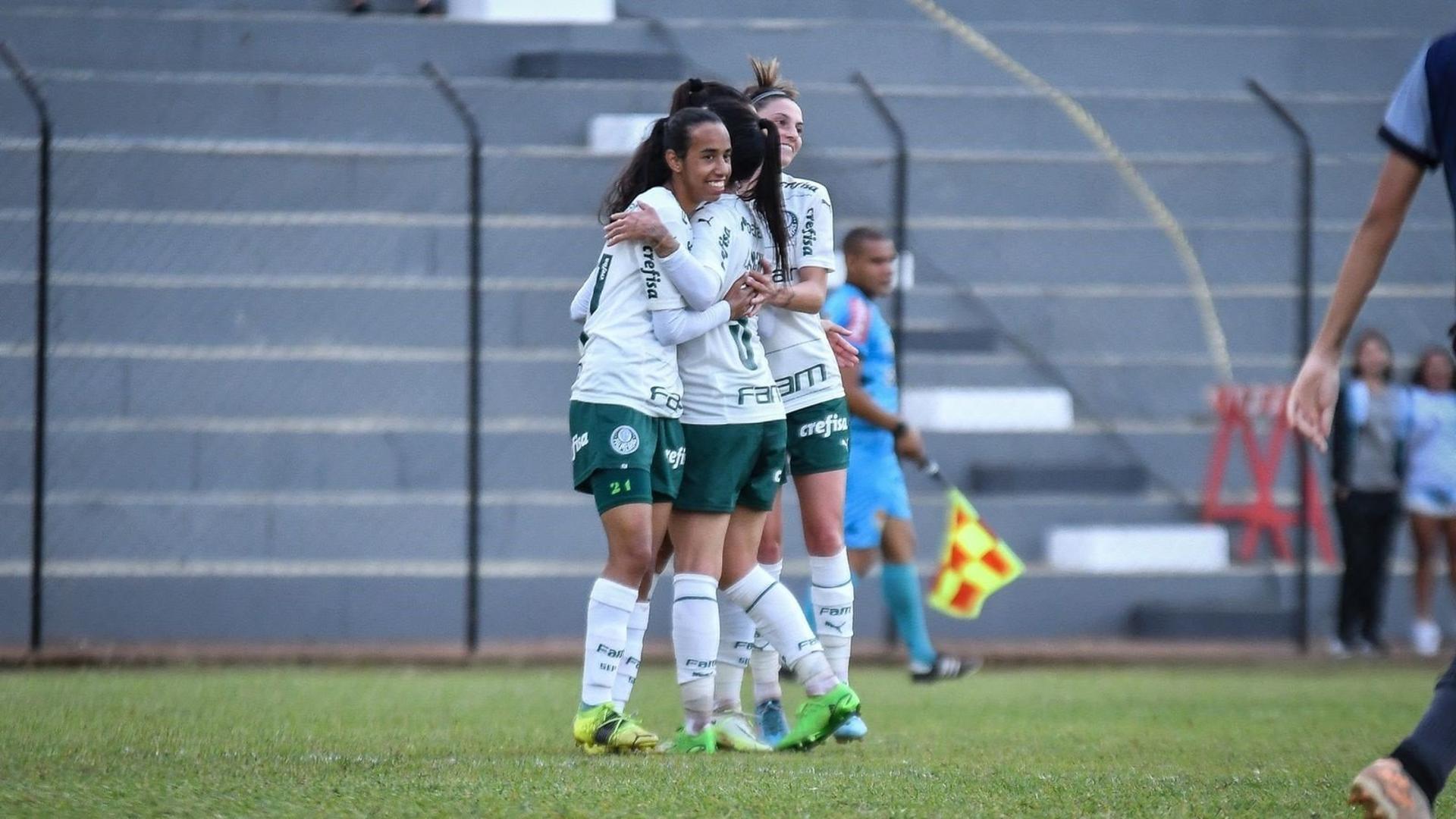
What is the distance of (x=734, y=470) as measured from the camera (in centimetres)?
562

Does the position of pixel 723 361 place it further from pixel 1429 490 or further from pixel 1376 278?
pixel 1429 490

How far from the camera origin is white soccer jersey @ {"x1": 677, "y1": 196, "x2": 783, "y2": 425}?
5.61 m

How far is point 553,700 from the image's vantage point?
26.7ft

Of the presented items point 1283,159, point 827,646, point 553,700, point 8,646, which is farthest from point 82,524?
point 1283,159

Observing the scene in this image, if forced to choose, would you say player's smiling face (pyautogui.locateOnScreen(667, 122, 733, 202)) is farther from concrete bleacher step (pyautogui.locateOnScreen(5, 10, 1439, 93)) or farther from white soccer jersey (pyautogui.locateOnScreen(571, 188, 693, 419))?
concrete bleacher step (pyautogui.locateOnScreen(5, 10, 1439, 93))

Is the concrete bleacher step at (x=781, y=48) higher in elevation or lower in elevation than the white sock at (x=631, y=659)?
higher

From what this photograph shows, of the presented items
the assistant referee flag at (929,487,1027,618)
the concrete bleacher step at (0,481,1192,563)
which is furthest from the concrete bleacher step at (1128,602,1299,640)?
the assistant referee flag at (929,487,1027,618)

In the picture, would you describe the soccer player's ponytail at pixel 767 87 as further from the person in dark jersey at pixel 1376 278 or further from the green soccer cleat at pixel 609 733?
the person in dark jersey at pixel 1376 278

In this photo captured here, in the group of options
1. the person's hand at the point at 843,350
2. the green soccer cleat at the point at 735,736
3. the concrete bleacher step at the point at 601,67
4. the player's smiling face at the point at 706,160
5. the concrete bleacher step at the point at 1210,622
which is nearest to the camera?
the player's smiling face at the point at 706,160

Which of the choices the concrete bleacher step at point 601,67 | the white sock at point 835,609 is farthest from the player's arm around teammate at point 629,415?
the concrete bleacher step at point 601,67

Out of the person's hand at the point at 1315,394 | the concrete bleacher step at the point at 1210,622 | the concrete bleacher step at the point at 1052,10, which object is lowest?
the concrete bleacher step at the point at 1210,622

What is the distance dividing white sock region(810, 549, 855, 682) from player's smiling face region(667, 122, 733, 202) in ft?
4.19

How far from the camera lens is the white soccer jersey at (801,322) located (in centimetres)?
602

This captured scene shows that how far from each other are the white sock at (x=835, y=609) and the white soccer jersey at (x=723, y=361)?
73cm
